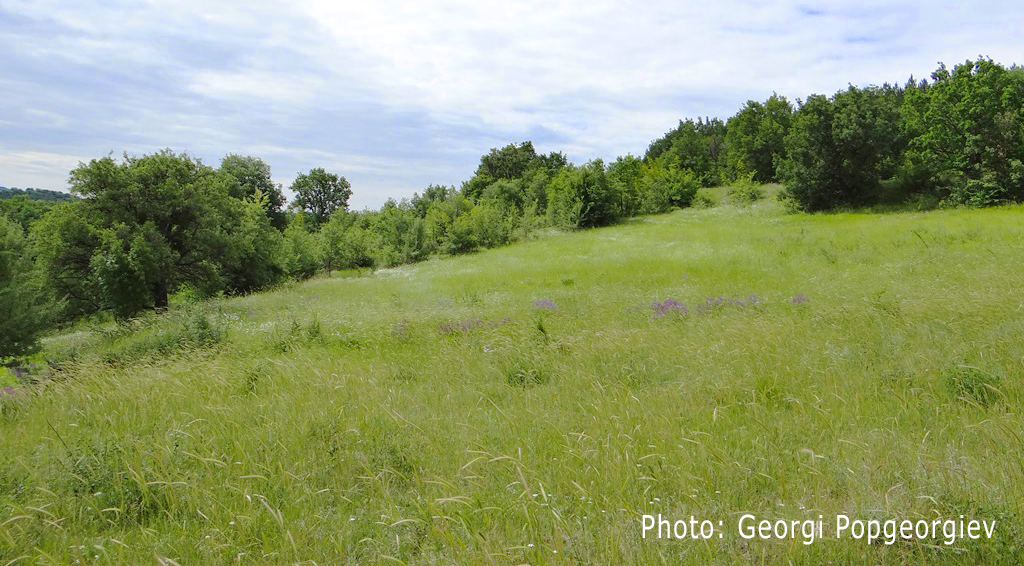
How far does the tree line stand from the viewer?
60.4 ft

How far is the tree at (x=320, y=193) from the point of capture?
280 ft

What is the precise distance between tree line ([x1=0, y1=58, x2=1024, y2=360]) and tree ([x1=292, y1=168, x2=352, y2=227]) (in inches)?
210

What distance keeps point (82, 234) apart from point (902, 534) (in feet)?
79.9

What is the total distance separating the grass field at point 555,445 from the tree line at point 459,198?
12.7 m

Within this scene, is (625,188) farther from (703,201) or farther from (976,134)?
(976,134)

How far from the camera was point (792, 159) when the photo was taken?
43.2m

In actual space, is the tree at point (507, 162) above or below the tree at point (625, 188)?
above

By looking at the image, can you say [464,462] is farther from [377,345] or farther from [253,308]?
[253,308]

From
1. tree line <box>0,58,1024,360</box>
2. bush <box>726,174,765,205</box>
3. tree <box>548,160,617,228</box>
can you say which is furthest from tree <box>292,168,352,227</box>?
bush <box>726,174,765,205</box>

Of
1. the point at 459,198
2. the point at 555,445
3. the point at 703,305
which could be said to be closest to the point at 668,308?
the point at 703,305

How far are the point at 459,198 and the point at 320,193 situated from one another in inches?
1950

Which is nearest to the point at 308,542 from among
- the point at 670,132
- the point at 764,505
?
the point at 764,505

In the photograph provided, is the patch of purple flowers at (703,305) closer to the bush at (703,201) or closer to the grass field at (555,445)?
the grass field at (555,445)

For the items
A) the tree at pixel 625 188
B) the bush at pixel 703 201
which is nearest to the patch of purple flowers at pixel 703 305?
the tree at pixel 625 188
